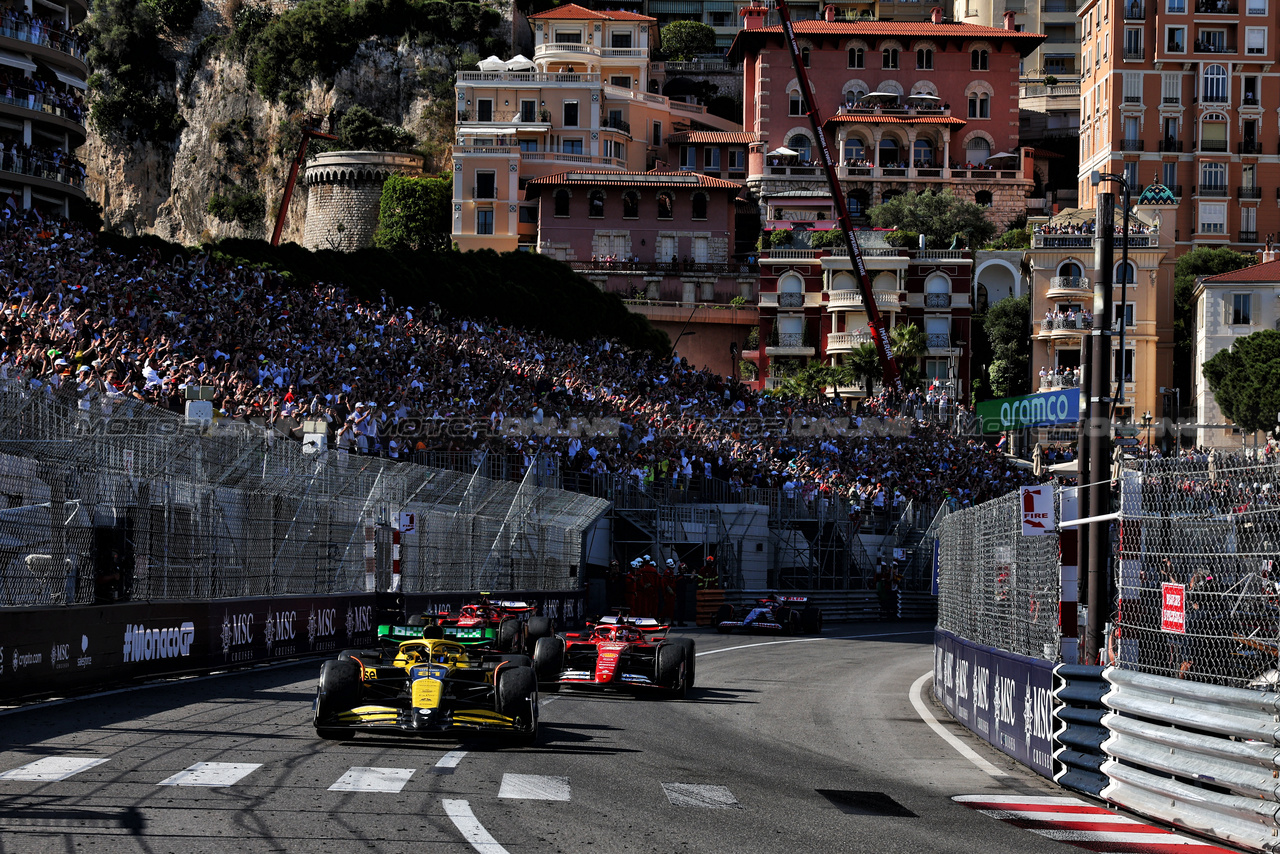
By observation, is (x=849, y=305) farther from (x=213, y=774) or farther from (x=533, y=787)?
(x=213, y=774)

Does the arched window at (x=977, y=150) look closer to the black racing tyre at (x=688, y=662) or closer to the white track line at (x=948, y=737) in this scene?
the white track line at (x=948, y=737)

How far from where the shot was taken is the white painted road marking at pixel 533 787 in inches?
357

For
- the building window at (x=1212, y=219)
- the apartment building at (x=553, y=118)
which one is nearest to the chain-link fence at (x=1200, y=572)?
the apartment building at (x=553, y=118)

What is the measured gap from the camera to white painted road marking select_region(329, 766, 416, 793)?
911 cm

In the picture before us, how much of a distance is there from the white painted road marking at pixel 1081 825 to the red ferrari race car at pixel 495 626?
6014 mm

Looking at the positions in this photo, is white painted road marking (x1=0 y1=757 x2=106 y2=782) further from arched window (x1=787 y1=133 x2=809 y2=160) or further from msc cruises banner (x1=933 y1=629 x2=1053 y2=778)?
arched window (x1=787 y1=133 x2=809 y2=160)

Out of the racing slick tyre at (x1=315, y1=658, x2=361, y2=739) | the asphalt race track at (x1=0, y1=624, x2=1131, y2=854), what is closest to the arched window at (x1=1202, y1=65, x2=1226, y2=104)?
the asphalt race track at (x1=0, y1=624, x2=1131, y2=854)

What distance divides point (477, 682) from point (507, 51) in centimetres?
10402

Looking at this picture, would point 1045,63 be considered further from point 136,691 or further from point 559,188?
point 136,691

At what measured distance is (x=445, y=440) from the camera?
1278 inches

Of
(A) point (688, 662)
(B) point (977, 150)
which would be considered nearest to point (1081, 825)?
(A) point (688, 662)

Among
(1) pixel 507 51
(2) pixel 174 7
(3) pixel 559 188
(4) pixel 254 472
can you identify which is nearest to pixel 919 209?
(3) pixel 559 188

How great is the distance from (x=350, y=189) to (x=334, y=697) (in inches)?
3862

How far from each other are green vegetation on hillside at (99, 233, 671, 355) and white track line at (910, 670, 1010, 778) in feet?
103
